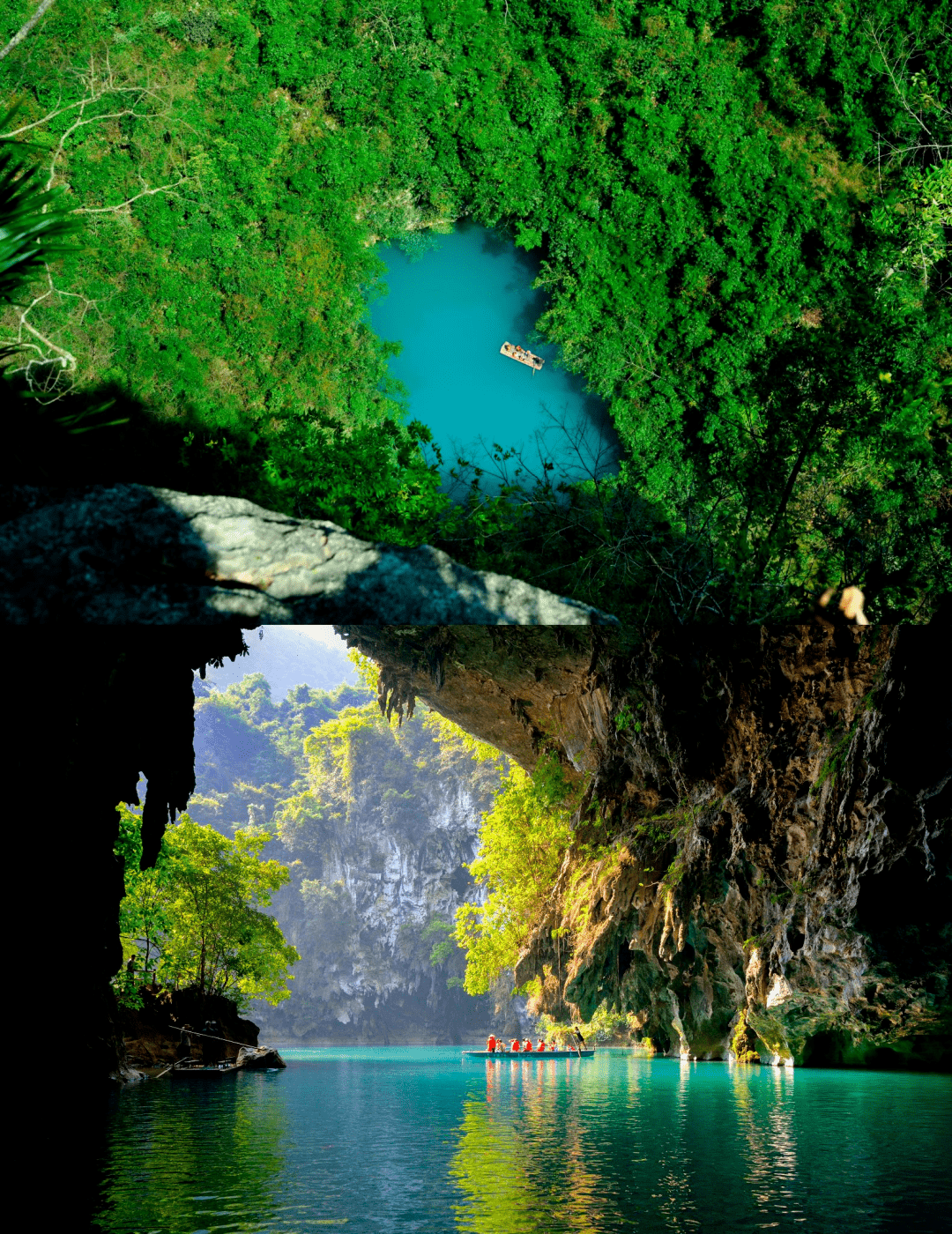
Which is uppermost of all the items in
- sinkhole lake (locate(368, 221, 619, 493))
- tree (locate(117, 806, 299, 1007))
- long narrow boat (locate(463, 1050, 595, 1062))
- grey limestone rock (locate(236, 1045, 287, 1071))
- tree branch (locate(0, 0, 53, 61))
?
tree branch (locate(0, 0, 53, 61))

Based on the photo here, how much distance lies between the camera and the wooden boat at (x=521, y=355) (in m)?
15.5

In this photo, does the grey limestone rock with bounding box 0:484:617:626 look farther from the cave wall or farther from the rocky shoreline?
the rocky shoreline

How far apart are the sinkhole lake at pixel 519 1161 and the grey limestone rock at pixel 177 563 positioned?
3.08 m

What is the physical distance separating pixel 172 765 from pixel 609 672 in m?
4.46

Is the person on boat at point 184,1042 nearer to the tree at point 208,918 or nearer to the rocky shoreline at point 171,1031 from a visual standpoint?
the rocky shoreline at point 171,1031

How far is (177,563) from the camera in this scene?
5.51 m

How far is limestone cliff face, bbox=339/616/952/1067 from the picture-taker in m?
7.09

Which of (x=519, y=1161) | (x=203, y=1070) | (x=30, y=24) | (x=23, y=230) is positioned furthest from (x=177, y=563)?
(x=30, y=24)

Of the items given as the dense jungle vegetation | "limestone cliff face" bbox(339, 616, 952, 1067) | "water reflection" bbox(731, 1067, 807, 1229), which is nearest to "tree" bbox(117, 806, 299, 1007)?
"limestone cliff face" bbox(339, 616, 952, 1067)

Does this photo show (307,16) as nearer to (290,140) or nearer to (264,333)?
(290,140)

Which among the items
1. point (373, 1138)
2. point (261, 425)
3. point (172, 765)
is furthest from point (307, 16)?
point (373, 1138)

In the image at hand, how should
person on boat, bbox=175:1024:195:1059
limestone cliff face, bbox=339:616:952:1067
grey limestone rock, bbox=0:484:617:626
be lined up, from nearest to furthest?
1. grey limestone rock, bbox=0:484:617:626
2. limestone cliff face, bbox=339:616:952:1067
3. person on boat, bbox=175:1024:195:1059

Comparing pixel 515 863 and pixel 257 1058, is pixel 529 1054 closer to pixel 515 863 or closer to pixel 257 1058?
pixel 515 863

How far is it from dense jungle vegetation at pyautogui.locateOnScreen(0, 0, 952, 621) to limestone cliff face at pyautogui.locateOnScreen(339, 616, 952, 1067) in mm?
2571
